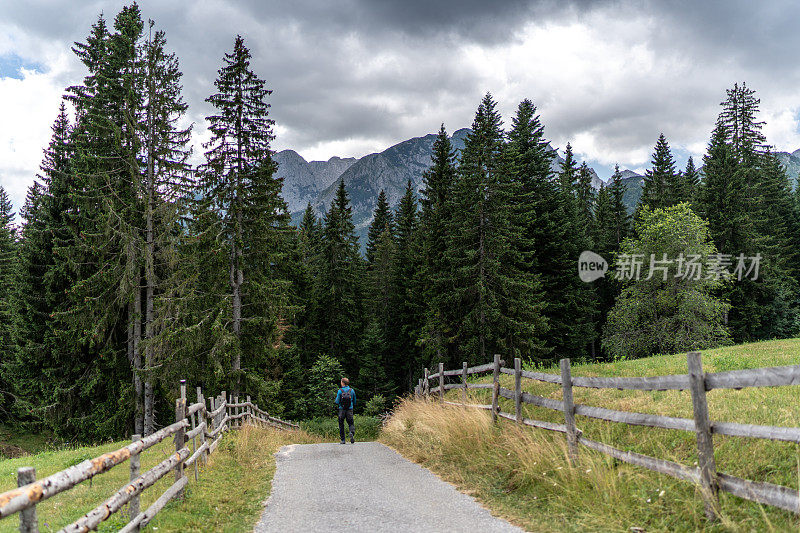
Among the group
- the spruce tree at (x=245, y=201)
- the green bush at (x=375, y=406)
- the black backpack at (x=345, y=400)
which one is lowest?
the green bush at (x=375, y=406)

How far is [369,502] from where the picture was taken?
23.0ft

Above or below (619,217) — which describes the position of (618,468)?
below

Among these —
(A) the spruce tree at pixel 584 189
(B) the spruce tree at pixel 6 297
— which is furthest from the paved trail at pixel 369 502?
(A) the spruce tree at pixel 584 189

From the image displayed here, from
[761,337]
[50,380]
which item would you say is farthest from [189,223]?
[761,337]

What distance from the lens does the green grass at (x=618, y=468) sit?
475 centimetres

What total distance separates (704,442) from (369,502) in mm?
4605

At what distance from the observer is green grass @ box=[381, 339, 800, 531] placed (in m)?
4.75

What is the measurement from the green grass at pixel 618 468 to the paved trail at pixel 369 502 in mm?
480

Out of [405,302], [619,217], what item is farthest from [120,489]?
[619,217]

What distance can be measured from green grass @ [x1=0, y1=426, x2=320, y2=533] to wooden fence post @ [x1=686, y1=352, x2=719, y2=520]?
524 centimetres

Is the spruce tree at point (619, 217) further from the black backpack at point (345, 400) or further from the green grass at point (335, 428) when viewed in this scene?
the black backpack at point (345, 400)

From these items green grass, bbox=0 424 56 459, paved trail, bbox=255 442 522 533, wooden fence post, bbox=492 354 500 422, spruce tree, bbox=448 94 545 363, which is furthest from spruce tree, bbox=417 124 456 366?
green grass, bbox=0 424 56 459

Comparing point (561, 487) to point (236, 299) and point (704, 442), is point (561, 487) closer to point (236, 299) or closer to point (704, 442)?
point (704, 442)

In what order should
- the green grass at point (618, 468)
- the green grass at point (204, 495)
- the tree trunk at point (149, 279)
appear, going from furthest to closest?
the tree trunk at point (149, 279), the green grass at point (204, 495), the green grass at point (618, 468)
